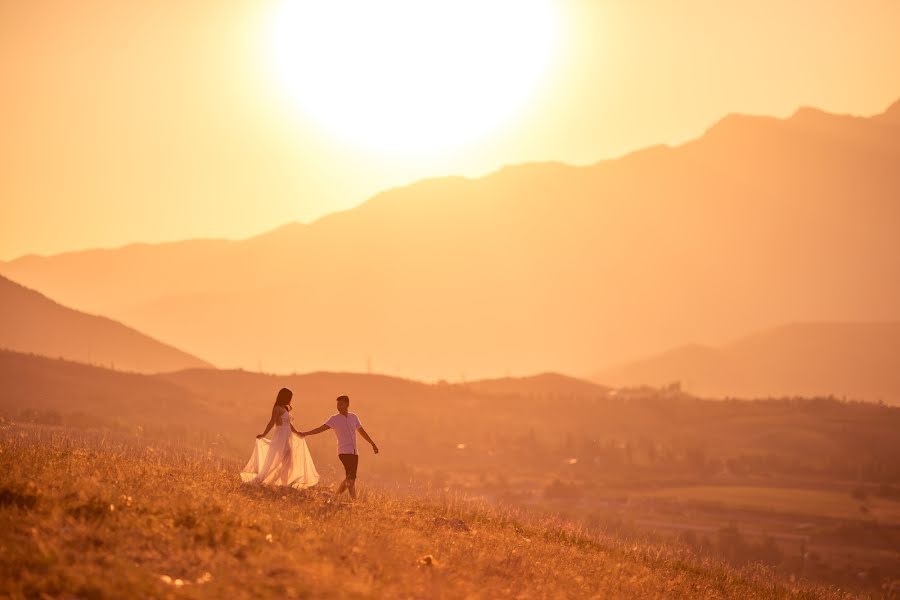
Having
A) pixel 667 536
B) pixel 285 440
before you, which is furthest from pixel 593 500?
pixel 285 440

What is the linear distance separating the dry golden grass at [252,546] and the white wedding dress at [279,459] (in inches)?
21.3

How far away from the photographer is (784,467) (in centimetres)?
9688

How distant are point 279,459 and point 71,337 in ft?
461

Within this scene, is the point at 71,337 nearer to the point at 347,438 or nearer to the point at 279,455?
the point at 347,438

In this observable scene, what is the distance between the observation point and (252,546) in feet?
48.4

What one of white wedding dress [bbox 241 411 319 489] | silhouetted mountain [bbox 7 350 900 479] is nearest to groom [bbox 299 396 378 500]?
white wedding dress [bbox 241 411 319 489]

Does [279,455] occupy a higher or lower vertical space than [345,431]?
lower

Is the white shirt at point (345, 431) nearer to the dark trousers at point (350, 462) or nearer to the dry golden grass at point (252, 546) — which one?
the dark trousers at point (350, 462)

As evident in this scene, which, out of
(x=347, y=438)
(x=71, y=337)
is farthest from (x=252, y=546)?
(x=71, y=337)

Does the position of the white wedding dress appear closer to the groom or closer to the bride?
the bride

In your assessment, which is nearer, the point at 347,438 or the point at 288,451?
the point at 288,451

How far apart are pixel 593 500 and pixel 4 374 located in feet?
154

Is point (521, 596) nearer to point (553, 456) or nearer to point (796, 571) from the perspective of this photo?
point (796, 571)

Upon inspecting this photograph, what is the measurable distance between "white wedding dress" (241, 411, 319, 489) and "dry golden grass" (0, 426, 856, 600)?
1.77ft
